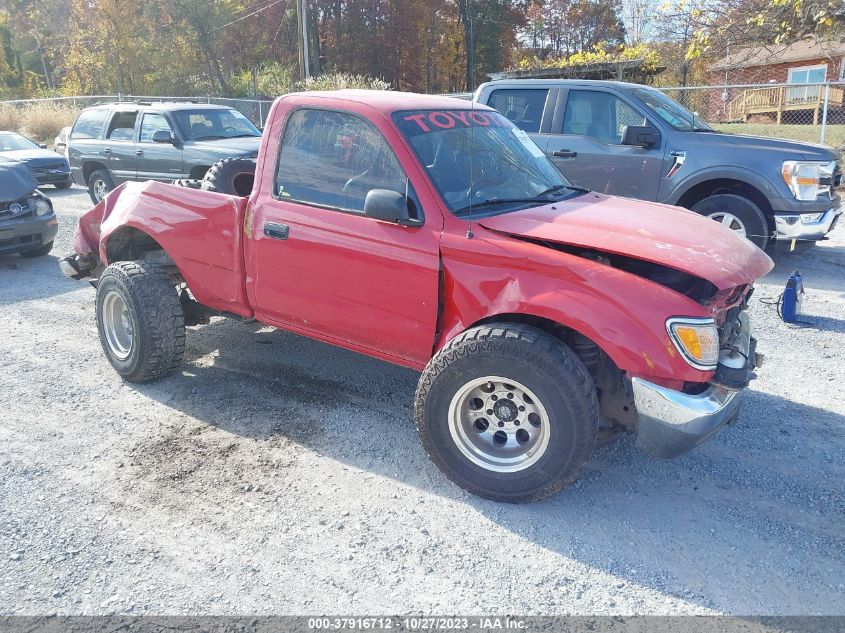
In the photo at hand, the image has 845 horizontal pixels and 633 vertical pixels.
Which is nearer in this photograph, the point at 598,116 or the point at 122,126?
the point at 598,116

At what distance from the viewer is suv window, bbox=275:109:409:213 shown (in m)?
3.90

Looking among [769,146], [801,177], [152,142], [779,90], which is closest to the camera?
[801,177]

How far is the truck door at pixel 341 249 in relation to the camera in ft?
12.3

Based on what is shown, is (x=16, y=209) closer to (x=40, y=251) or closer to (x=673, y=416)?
(x=40, y=251)

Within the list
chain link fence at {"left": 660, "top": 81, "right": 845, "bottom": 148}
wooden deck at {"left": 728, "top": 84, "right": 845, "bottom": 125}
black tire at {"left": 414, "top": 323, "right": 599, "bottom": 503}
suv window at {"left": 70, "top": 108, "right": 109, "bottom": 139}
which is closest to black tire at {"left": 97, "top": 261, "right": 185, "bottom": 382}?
black tire at {"left": 414, "top": 323, "right": 599, "bottom": 503}

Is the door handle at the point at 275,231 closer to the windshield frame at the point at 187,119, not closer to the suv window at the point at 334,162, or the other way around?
the suv window at the point at 334,162

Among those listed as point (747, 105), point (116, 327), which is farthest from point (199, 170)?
point (747, 105)

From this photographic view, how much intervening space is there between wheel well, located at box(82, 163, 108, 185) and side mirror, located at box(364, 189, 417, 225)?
10.8 meters

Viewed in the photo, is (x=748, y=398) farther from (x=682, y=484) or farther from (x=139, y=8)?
(x=139, y=8)

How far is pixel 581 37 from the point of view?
49.0 metres

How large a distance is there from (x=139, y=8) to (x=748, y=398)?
119ft

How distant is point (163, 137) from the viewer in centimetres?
1151

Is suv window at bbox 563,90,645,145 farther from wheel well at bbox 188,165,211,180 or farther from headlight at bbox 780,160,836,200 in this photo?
wheel well at bbox 188,165,211,180

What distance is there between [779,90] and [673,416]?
26646 mm
